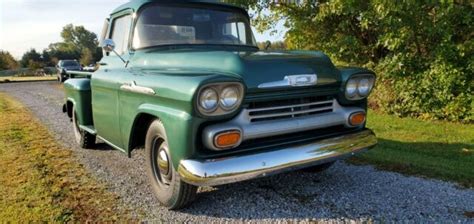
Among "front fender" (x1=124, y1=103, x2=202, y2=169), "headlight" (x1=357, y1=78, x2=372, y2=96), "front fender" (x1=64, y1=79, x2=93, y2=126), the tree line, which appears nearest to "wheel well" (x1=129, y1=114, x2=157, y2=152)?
"front fender" (x1=124, y1=103, x2=202, y2=169)

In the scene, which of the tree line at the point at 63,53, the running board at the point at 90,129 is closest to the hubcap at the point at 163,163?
the running board at the point at 90,129

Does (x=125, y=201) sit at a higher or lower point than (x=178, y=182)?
lower

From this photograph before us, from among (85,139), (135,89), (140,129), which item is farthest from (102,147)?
(135,89)

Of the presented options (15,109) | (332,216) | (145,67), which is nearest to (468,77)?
(332,216)

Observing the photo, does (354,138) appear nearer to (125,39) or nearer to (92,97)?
(125,39)

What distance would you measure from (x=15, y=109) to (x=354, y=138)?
33.9 feet

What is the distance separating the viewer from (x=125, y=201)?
12.5 ft

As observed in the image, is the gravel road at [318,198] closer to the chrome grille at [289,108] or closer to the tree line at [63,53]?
the chrome grille at [289,108]

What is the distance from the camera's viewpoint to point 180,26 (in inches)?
176

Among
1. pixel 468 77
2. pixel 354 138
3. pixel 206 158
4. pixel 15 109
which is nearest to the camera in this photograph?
pixel 206 158

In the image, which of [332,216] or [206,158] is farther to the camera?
[332,216]

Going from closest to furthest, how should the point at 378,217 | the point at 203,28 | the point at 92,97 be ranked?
the point at 378,217 < the point at 203,28 < the point at 92,97

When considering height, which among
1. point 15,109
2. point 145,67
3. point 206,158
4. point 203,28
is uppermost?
point 203,28

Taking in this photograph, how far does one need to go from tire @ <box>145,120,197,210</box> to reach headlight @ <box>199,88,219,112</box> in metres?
0.50
